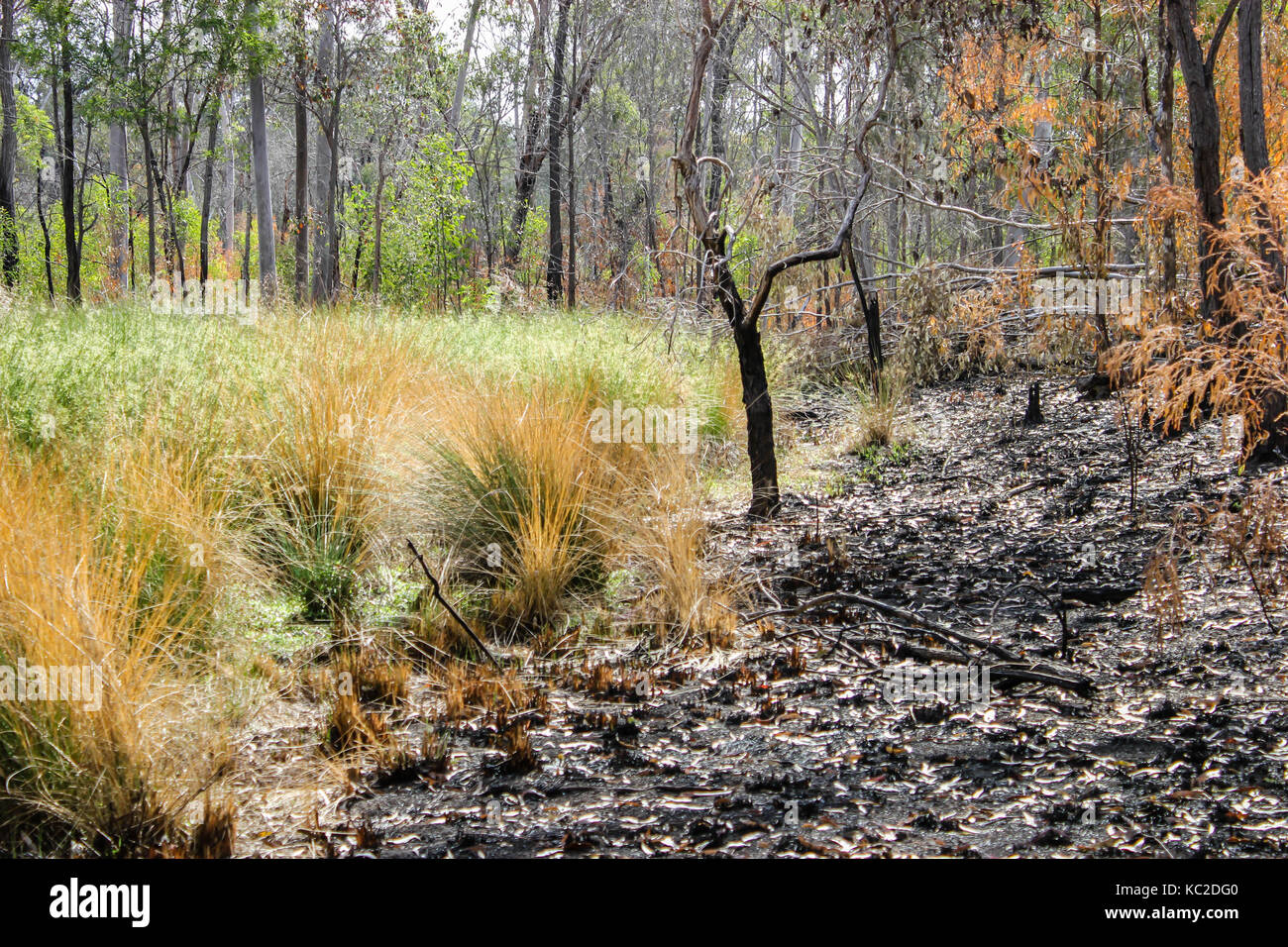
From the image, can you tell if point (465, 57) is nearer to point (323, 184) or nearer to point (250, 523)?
point (323, 184)

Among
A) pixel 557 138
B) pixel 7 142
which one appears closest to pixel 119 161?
pixel 7 142

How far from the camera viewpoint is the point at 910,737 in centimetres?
271

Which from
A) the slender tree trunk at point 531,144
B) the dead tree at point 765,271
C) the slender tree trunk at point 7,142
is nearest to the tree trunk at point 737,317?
the dead tree at point 765,271

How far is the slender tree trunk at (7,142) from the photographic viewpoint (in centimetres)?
1511

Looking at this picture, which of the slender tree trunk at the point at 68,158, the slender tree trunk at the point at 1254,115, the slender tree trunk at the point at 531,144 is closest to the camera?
the slender tree trunk at the point at 1254,115

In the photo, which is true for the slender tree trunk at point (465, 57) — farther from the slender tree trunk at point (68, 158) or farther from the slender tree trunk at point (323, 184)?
the slender tree trunk at point (68, 158)

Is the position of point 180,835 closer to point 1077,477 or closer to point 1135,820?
point 1135,820

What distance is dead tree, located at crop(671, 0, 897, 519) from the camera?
5090mm

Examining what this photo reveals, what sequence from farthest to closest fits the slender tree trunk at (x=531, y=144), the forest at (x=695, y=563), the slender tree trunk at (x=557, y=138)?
the slender tree trunk at (x=531, y=144)
the slender tree trunk at (x=557, y=138)
the forest at (x=695, y=563)

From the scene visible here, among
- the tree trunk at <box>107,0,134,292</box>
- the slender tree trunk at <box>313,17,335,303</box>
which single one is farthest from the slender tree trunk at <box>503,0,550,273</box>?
the tree trunk at <box>107,0,134,292</box>

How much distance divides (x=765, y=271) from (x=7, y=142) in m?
15.6

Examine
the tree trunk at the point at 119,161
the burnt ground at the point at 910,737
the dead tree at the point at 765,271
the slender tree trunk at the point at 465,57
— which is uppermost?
the slender tree trunk at the point at 465,57

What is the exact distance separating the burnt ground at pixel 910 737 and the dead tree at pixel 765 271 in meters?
0.94

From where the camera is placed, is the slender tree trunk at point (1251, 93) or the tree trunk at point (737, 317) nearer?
the slender tree trunk at point (1251, 93)
